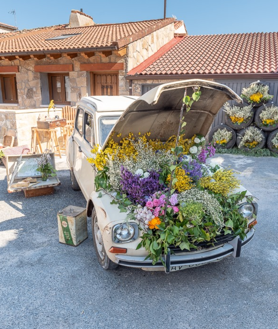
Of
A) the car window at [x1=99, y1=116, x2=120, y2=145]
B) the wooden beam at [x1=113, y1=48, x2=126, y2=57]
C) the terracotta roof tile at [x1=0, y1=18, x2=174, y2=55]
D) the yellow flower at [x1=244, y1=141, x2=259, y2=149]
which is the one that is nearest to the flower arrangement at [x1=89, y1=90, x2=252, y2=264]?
the car window at [x1=99, y1=116, x2=120, y2=145]

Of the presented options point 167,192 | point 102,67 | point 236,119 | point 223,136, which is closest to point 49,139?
point 102,67

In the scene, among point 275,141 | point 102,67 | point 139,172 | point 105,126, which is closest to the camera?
point 139,172

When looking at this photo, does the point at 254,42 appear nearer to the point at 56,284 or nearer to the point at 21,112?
the point at 21,112

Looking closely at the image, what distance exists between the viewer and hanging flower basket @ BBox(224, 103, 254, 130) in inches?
380

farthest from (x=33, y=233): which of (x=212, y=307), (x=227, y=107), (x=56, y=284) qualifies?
(x=227, y=107)

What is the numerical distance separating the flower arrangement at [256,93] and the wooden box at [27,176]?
22.7 ft

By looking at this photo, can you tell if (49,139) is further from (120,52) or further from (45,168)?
(120,52)

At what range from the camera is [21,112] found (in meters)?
9.05

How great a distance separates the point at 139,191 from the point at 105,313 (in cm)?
125

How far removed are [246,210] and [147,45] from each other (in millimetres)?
11083

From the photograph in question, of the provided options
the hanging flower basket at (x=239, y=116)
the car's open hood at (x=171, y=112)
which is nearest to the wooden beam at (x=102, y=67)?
the hanging flower basket at (x=239, y=116)

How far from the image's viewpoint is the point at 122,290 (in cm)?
311

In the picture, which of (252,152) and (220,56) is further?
(220,56)

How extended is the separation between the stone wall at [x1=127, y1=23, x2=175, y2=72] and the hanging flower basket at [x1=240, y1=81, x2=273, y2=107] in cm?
457
